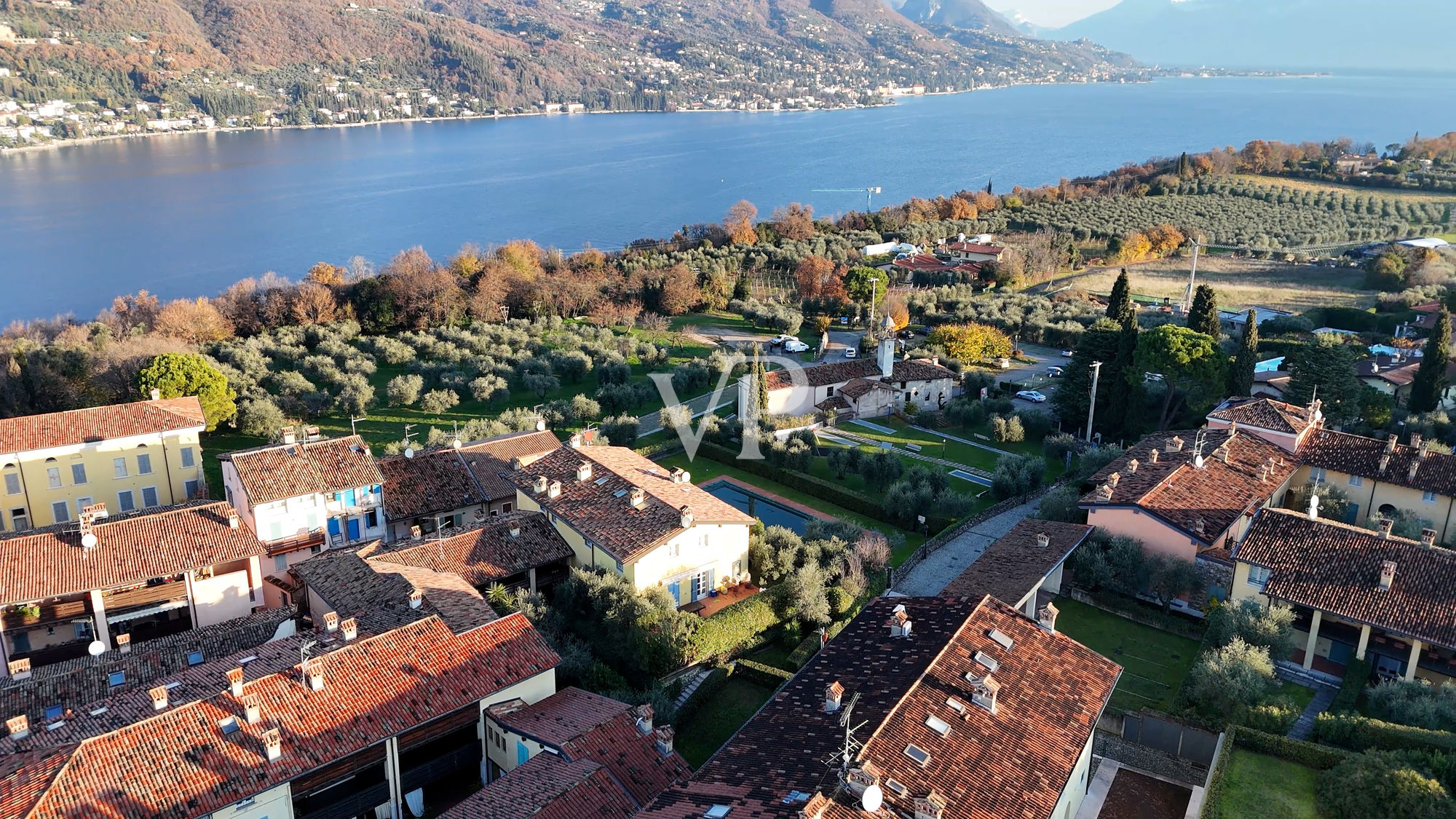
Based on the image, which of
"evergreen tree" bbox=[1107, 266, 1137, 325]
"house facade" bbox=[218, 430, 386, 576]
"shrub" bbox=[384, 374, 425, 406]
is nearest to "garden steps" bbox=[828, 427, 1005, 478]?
"evergreen tree" bbox=[1107, 266, 1137, 325]

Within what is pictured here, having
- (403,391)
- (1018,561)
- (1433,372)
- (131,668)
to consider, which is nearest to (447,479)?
(131,668)

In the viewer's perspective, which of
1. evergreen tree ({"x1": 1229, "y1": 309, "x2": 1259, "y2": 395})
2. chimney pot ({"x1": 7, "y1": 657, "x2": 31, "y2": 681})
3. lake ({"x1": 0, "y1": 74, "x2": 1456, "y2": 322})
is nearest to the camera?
chimney pot ({"x1": 7, "y1": 657, "x2": 31, "y2": 681})

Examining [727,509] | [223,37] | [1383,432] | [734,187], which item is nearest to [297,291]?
[727,509]

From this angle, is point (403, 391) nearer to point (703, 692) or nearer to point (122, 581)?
point (122, 581)

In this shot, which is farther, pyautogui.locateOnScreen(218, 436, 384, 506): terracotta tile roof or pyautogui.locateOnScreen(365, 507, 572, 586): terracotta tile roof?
pyautogui.locateOnScreen(218, 436, 384, 506): terracotta tile roof

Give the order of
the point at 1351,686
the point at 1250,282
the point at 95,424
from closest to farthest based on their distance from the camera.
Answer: the point at 1351,686 < the point at 95,424 < the point at 1250,282

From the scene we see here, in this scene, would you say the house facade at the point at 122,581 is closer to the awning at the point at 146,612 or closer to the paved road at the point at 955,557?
the awning at the point at 146,612

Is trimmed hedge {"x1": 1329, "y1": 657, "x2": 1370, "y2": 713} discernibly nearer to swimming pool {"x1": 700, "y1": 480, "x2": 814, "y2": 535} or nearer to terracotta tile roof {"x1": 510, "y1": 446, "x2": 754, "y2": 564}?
terracotta tile roof {"x1": 510, "y1": 446, "x2": 754, "y2": 564}
